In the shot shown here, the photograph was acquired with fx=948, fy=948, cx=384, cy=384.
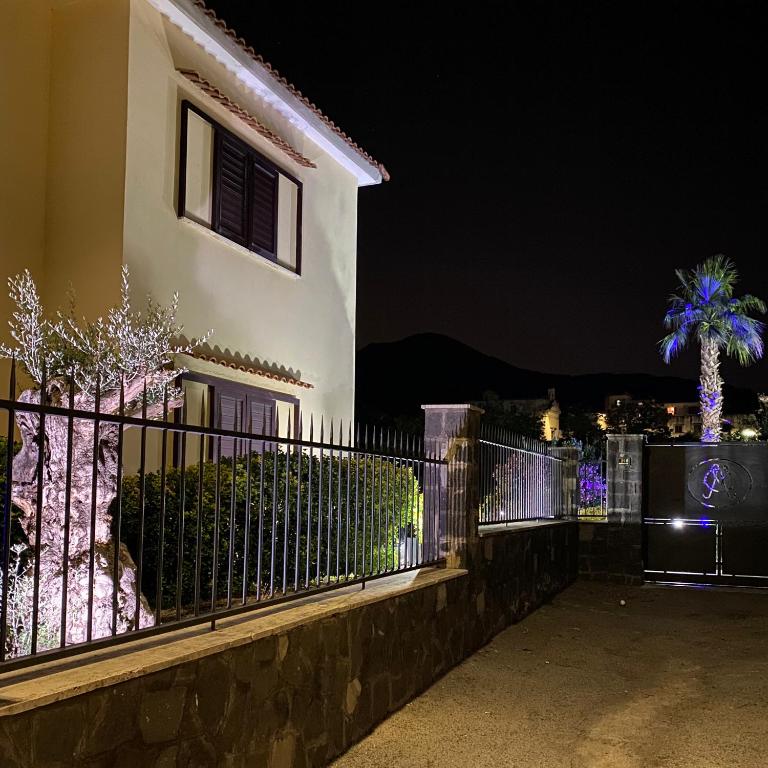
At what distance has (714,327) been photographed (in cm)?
3056

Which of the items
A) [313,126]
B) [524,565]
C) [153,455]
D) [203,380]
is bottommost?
[524,565]

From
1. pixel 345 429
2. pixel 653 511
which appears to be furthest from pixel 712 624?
pixel 345 429

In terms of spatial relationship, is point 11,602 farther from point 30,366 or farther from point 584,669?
point 584,669

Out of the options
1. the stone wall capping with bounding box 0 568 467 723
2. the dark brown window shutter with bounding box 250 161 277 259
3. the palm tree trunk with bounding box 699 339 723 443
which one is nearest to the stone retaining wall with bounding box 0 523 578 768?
the stone wall capping with bounding box 0 568 467 723

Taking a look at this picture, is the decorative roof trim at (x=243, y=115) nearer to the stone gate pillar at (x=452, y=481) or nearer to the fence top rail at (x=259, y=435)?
the stone gate pillar at (x=452, y=481)

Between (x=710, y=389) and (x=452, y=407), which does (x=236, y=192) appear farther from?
(x=710, y=389)

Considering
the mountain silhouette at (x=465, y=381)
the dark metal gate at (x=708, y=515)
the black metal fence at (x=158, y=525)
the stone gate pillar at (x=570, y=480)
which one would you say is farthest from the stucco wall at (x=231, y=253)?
the mountain silhouette at (x=465, y=381)

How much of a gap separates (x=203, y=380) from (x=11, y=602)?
552cm

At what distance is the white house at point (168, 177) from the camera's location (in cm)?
951

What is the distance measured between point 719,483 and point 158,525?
439 inches

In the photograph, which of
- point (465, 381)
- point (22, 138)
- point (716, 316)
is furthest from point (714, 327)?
point (465, 381)

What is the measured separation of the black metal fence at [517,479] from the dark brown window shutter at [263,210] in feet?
12.7

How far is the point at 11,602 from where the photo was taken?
4.98m

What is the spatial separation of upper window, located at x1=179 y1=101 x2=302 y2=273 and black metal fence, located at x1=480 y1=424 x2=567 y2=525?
3865 millimetres
